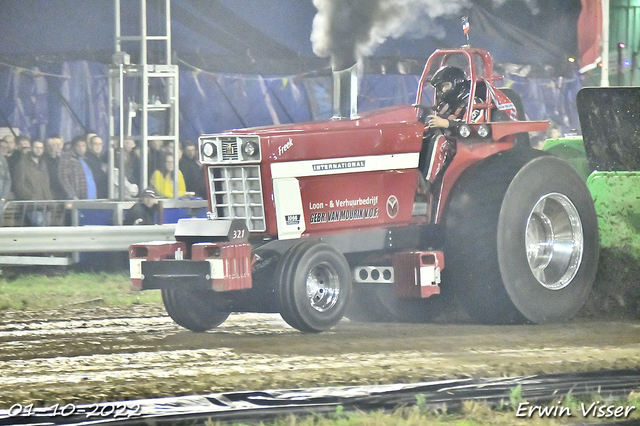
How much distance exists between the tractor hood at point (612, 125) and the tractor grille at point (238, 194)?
10.6 feet

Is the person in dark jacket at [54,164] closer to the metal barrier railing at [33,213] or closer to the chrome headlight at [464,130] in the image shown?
the metal barrier railing at [33,213]

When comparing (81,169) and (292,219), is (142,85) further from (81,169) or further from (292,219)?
(292,219)

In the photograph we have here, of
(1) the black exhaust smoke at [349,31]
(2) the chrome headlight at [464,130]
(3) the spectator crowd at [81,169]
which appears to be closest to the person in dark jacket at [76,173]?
(3) the spectator crowd at [81,169]

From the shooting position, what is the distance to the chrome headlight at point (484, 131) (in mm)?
8438

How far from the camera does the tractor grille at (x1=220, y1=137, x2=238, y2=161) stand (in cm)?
766

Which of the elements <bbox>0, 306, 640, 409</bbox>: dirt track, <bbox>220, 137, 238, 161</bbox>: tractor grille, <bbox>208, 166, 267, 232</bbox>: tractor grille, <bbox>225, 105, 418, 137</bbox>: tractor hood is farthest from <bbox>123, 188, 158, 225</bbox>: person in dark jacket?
<bbox>220, 137, 238, 161</bbox>: tractor grille

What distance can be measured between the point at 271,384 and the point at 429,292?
8.49ft

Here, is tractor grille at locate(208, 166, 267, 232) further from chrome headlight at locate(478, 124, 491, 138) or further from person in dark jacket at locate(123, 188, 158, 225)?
person in dark jacket at locate(123, 188, 158, 225)

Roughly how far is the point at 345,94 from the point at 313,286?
2.24m

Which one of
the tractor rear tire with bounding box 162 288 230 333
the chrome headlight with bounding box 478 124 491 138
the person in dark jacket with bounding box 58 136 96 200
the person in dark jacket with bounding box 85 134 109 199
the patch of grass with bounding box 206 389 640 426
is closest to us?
the patch of grass with bounding box 206 389 640 426

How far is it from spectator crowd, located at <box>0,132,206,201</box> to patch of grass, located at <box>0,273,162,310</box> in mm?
1345

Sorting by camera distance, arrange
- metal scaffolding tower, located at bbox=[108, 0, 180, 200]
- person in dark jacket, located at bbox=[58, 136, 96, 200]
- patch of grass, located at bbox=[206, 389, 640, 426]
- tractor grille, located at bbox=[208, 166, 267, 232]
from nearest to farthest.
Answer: patch of grass, located at bbox=[206, 389, 640, 426] → tractor grille, located at bbox=[208, 166, 267, 232] → metal scaffolding tower, located at bbox=[108, 0, 180, 200] → person in dark jacket, located at bbox=[58, 136, 96, 200]

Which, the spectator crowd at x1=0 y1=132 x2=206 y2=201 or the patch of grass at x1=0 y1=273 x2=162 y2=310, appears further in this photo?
the spectator crowd at x1=0 y1=132 x2=206 y2=201

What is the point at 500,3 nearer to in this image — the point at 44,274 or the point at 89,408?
the point at 44,274
